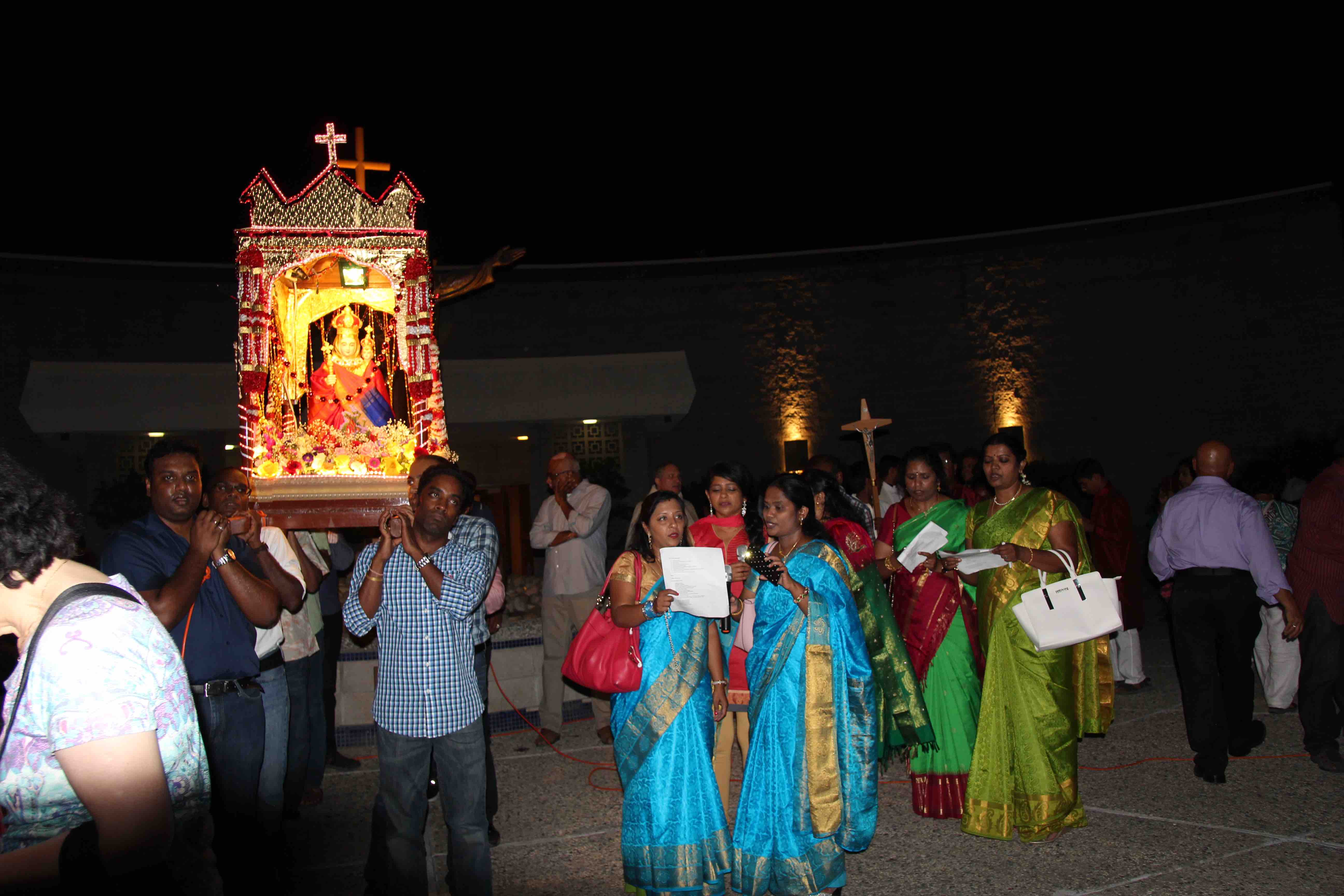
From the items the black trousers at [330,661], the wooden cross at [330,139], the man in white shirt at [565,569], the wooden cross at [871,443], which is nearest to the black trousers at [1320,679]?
the wooden cross at [871,443]

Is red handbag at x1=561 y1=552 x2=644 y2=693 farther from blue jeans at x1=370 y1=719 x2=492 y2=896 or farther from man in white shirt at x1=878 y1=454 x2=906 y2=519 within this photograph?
man in white shirt at x1=878 y1=454 x2=906 y2=519

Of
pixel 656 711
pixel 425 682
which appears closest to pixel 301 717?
pixel 425 682

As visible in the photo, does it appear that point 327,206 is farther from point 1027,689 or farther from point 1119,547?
point 1119,547

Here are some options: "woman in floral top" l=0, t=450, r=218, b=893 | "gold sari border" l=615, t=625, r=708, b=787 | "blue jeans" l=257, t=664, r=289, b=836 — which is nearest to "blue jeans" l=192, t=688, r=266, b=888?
"blue jeans" l=257, t=664, r=289, b=836

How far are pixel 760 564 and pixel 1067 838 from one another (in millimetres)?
2045

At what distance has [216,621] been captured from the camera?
3.26 metres

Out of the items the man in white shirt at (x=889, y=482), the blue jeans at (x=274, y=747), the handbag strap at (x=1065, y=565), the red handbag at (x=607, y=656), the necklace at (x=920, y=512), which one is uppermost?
the man in white shirt at (x=889, y=482)

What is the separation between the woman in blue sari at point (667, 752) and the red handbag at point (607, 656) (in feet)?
0.11

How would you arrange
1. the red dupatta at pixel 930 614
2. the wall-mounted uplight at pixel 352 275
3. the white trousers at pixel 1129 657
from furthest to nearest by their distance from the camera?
the white trousers at pixel 1129 657
the wall-mounted uplight at pixel 352 275
the red dupatta at pixel 930 614

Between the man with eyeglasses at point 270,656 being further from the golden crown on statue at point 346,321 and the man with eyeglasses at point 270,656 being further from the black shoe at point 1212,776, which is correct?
the black shoe at point 1212,776

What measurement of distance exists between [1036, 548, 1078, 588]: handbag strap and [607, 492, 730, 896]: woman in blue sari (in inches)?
61.8

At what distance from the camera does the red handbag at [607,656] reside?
3.68 m

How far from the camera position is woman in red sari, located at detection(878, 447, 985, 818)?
14.9 ft

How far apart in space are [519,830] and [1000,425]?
40.9 ft
